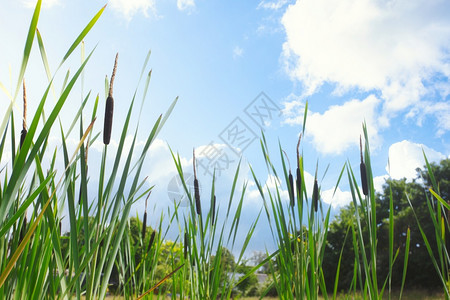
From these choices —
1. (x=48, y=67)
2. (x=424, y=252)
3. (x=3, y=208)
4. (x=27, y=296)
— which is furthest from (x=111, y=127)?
(x=424, y=252)

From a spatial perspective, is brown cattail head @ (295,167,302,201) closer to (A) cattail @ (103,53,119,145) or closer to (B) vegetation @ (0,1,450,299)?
(B) vegetation @ (0,1,450,299)

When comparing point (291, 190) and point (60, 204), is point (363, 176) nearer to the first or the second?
point (291, 190)

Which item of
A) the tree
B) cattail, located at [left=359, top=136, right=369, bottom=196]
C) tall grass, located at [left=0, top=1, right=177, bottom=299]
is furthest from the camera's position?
the tree

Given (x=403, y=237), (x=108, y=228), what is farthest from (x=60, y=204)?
(x=403, y=237)

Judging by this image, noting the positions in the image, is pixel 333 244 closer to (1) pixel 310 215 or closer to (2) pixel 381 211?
(2) pixel 381 211

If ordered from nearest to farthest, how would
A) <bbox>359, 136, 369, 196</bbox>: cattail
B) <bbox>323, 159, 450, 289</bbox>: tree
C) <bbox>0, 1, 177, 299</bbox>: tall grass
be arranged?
<bbox>0, 1, 177, 299</bbox>: tall grass
<bbox>359, 136, 369, 196</bbox>: cattail
<bbox>323, 159, 450, 289</bbox>: tree

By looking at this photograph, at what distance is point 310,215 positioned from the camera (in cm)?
117

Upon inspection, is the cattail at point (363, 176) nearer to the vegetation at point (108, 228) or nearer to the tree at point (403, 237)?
the vegetation at point (108, 228)

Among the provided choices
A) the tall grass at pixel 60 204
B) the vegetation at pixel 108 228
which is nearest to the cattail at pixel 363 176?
the vegetation at pixel 108 228

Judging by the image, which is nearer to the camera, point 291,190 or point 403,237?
point 291,190

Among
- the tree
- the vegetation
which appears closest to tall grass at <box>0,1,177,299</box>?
the vegetation

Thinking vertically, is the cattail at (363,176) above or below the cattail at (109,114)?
below

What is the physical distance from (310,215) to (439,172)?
53.6ft

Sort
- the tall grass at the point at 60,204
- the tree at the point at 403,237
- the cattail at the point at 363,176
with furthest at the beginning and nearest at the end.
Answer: the tree at the point at 403,237, the cattail at the point at 363,176, the tall grass at the point at 60,204
